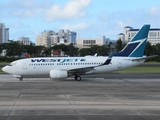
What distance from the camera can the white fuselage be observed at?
115 feet

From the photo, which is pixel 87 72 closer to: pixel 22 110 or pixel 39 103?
pixel 39 103

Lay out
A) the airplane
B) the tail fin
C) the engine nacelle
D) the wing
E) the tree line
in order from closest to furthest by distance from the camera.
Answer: the engine nacelle → the wing → the airplane → the tail fin → the tree line

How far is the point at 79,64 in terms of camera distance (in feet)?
117

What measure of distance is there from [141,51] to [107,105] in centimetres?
2107

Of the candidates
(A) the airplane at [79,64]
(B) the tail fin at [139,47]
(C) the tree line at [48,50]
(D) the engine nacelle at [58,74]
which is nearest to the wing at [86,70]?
(A) the airplane at [79,64]

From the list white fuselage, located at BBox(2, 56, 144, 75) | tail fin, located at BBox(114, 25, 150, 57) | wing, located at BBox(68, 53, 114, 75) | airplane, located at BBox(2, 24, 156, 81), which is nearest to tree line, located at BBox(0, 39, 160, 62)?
tail fin, located at BBox(114, 25, 150, 57)

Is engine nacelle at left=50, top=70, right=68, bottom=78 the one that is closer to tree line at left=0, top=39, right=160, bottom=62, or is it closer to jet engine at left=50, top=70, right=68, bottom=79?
jet engine at left=50, top=70, right=68, bottom=79

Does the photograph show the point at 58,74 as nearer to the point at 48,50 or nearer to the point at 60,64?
the point at 60,64

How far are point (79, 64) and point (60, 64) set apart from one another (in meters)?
2.06

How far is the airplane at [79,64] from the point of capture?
34.9m

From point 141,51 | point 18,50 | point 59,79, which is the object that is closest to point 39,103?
point 59,79

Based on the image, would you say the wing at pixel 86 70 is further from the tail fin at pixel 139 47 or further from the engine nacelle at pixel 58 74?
the tail fin at pixel 139 47

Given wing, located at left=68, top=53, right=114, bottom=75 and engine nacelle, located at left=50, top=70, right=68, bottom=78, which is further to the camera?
wing, located at left=68, top=53, right=114, bottom=75

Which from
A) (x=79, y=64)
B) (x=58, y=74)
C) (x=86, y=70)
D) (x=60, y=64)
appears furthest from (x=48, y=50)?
(x=58, y=74)
